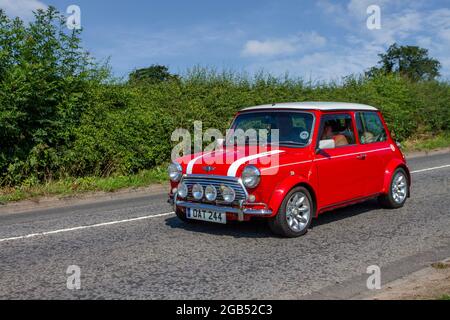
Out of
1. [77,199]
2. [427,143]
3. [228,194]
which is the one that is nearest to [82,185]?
[77,199]

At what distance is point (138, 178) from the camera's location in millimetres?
12422

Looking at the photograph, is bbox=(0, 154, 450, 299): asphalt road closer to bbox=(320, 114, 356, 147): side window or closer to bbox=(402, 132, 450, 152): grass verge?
bbox=(320, 114, 356, 147): side window

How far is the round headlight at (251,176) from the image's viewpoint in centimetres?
620

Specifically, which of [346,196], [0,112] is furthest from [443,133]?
[0,112]

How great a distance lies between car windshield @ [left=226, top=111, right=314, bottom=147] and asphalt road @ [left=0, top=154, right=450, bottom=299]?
1.29 metres

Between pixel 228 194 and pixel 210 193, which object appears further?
pixel 210 193

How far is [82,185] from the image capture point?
449 inches

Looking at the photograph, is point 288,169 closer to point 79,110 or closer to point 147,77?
point 79,110

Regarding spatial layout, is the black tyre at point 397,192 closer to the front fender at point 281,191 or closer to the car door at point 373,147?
the car door at point 373,147

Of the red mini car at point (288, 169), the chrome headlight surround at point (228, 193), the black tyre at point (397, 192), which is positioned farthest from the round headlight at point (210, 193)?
the black tyre at point (397, 192)

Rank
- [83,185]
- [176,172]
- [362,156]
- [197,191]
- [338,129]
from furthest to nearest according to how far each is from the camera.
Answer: [83,185]
[362,156]
[338,129]
[176,172]
[197,191]

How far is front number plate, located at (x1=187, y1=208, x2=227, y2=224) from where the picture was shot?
641 cm

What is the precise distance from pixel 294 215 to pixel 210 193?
1157 mm
